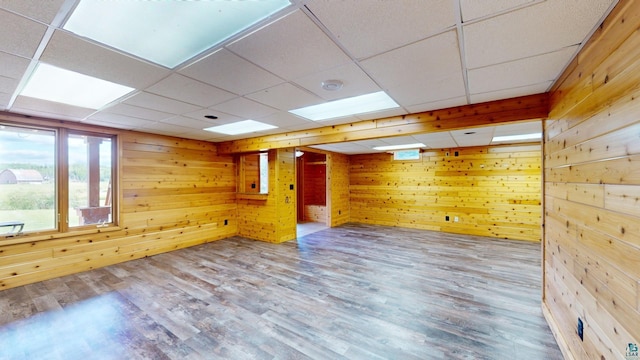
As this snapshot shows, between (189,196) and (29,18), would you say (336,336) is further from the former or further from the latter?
(189,196)

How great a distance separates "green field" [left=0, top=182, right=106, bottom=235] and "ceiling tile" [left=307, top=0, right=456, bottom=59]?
4.70 metres

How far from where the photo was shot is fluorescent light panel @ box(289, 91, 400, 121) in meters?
2.75

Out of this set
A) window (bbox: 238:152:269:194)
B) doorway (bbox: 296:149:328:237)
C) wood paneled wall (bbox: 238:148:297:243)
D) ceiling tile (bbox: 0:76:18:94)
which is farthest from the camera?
doorway (bbox: 296:149:328:237)

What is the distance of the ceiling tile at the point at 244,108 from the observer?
8.97 ft

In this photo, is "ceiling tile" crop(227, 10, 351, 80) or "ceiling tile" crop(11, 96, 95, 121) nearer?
"ceiling tile" crop(227, 10, 351, 80)

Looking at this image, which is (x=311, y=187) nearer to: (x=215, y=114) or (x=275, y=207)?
(x=275, y=207)

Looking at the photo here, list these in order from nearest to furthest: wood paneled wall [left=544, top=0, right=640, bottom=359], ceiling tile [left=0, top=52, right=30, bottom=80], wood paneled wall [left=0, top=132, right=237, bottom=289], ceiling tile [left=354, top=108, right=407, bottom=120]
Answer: wood paneled wall [left=544, top=0, right=640, bottom=359] → ceiling tile [left=0, top=52, right=30, bottom=80] → ceiling tile [left=354, top=108, right=407, bottom=120] → wood paneled wall [left=0, top=132, right=237, bottom=289]

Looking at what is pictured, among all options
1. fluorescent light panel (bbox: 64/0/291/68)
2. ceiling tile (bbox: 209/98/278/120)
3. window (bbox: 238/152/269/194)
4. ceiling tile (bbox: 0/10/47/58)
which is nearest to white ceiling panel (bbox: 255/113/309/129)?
ceiling tile (bbox: 209/98/278/120)

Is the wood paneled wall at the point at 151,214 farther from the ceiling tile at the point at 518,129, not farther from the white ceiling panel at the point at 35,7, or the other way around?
the ceiling tile at the point at 518,129

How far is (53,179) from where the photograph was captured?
364cm

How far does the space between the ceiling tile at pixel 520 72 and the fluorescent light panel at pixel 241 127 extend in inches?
112

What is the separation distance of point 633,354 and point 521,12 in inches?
69.1

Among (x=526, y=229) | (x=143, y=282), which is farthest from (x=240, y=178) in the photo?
(x=526, y=229)

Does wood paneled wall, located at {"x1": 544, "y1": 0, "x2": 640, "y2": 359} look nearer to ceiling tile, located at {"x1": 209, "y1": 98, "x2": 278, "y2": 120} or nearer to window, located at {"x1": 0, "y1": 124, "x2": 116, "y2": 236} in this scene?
ceiling tile, located at {"x1": 209, "y1": 98, "x2": 278, "y2": 120}
